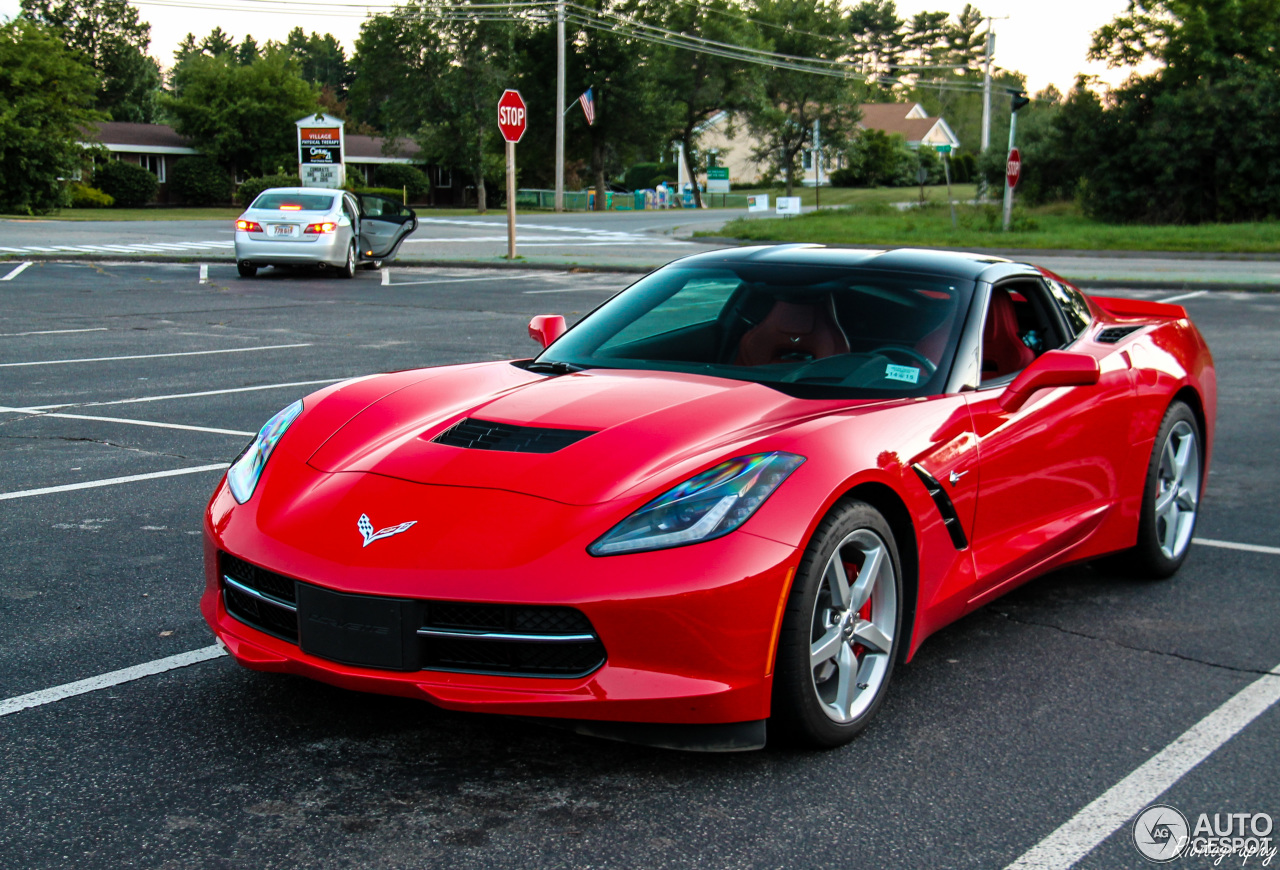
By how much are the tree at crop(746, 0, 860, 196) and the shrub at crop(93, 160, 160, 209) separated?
103ft

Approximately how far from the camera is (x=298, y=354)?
11.3 metres

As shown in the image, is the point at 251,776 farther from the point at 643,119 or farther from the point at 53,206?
the point at 643,119

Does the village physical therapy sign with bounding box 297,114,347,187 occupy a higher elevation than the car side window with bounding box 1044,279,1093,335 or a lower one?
higher

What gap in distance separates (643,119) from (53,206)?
1336 inches

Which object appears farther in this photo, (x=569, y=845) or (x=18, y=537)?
(x=18, y=537)

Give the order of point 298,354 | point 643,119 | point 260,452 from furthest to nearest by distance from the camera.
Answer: point 643,119, point 298,354, point 260,452

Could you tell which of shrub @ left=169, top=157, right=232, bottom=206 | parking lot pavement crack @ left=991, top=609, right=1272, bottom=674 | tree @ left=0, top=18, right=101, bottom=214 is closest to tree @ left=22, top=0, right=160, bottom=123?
shrub @ left=169, top=157, right=232, bottom=206

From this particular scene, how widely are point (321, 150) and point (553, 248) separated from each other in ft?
39.5

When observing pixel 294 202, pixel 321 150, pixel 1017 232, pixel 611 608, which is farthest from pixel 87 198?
pixel 611 608

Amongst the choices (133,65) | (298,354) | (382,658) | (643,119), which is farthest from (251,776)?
(133,65)

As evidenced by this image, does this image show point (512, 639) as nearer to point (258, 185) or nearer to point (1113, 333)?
point (1113, 333)

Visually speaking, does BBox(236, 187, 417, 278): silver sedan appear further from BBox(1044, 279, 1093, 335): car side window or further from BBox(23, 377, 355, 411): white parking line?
BBox(1044, 279, 1093, 335): car side window

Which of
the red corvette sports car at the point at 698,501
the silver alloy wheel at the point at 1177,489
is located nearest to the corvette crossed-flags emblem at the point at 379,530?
the red corvette sports car at the point at 698,501

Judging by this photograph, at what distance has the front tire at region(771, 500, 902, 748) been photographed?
10.1ft
